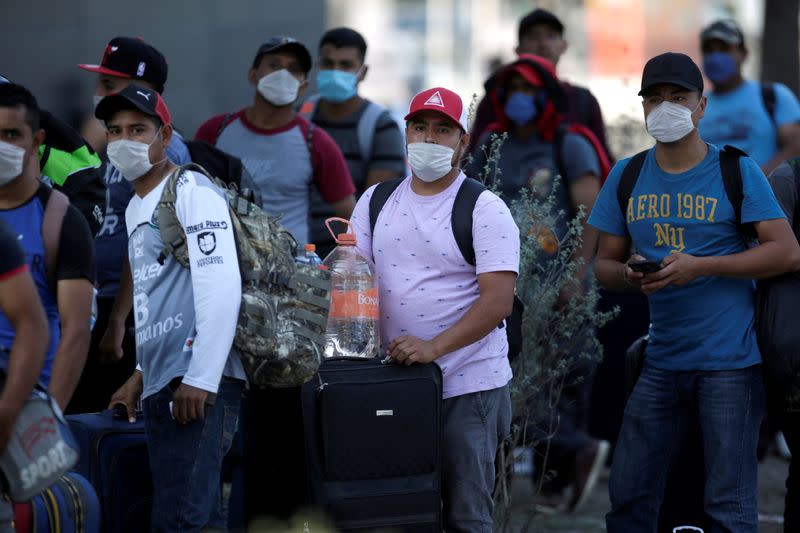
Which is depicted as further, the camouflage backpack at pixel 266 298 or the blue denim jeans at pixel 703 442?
the blue denim jeans at pixel 703 442

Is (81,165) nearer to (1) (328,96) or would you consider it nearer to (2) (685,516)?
(1) (328,96)

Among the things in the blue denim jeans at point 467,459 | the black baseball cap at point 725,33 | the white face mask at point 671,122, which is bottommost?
the blue denim jeans at point 467,459

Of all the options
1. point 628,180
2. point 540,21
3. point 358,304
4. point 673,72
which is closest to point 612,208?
point 628,180

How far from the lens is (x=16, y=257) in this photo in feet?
11.5

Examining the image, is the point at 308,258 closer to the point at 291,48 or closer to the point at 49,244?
the point at 49,244

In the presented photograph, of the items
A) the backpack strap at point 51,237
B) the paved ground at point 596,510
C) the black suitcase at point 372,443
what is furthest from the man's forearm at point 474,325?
the paved ground at point 596,510

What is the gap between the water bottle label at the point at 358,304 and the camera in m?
4.69

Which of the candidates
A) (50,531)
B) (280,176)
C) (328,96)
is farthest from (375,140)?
(50,531)

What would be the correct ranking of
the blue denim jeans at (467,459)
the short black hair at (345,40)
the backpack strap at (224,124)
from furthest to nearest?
1. the short black hair at (345,40)
2. the backpack strap at (224,124)
3. the blue denim jeans at (467,459)

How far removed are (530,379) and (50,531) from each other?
2479mm

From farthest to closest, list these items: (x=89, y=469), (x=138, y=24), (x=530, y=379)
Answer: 1. (x=138, y=24)
2. (x=530, y=379)
3. (x=89, y=469)

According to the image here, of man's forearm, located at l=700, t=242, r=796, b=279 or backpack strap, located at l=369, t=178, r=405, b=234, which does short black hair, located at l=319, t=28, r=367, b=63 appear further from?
man's forearm, located at l=700, t=242, r=796, b=279

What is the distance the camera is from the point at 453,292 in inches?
185

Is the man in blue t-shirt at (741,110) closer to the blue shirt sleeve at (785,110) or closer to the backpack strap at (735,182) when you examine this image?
the blue shirt sleeve at (785,110)
